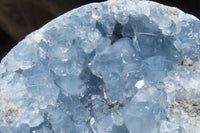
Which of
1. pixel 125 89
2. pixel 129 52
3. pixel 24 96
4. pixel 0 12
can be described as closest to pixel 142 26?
pixel 129 52

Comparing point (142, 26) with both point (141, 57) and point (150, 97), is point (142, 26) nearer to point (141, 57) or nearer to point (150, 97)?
point (141, 57)

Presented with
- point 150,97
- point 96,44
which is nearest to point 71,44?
point 96,44

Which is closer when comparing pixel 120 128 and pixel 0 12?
pixel 120 128

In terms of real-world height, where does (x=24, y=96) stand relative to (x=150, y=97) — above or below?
above

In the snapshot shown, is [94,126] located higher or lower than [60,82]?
lower

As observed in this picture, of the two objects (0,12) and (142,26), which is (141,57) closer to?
(142,26)

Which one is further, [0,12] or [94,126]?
[0,12]
